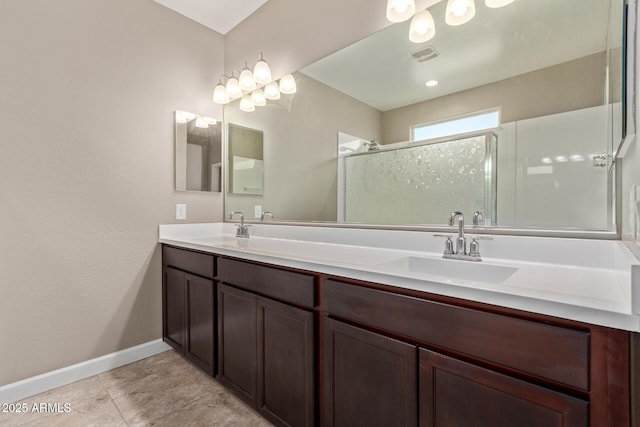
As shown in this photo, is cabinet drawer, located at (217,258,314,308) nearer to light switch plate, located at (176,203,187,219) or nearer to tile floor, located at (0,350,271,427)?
tile floor, located at (0,350,271,427)

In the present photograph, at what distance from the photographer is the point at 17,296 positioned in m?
1.66

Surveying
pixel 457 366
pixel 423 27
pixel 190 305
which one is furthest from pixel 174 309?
pixel 423 27

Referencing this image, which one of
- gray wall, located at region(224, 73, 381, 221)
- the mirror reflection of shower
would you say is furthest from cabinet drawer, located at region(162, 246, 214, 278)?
the mirror reflection of shower

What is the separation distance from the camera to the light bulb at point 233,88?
2367 millimetres

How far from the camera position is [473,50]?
132cm

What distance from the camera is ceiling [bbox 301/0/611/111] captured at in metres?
1.10

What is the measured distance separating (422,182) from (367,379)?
0.92m

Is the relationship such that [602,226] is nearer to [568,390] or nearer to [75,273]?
[568,390]

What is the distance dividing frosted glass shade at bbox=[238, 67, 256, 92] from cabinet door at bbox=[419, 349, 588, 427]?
2.15 meters

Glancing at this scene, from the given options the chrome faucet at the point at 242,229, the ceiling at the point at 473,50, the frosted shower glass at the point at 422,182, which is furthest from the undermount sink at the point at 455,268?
the chrome faucet at the point at 242,229

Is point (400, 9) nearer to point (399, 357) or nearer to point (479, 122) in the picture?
point (479, 122)

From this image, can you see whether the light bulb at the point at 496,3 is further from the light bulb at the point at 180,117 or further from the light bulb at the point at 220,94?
the light bulb at the point at 180,117

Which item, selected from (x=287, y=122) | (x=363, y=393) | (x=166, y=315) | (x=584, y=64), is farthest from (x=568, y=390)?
(x=166, y=315)

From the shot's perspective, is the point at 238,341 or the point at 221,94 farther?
the point at 221,94
